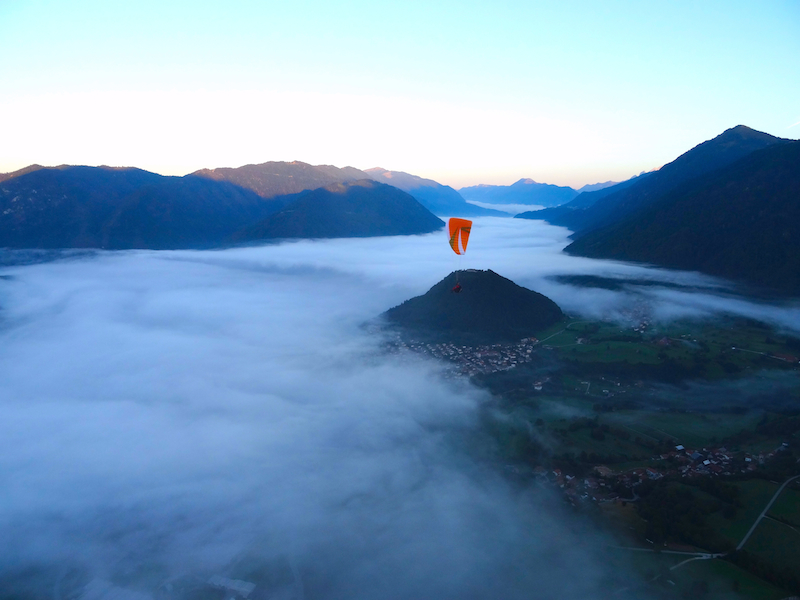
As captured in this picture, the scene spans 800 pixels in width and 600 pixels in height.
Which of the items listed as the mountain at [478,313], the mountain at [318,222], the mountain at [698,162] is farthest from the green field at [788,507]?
the mountain at [318,222]

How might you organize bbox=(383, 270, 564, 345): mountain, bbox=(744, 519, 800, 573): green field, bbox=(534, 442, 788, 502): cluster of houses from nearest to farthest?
bbox=(744, 519, 800, 573): green field < bbox=(534, 442, 788, 502): cluster of houses < bbox=(383, 270, 564, 345): mountain

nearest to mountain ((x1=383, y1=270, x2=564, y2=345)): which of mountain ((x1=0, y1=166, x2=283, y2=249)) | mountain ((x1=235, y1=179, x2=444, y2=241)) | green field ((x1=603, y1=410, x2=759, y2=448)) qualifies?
green field ((x1=603, y1=410, x2=759, y2=448))

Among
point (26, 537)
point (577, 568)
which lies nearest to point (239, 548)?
point (26, 537)

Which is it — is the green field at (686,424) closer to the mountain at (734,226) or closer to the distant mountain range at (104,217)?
the mountain at (734,226)

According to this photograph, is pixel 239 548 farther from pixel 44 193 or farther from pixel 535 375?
pixel 44 193

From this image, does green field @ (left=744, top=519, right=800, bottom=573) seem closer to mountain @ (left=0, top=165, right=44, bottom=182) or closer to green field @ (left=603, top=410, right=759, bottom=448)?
green field @ (left=603, top=410, right=759, bottom=448)

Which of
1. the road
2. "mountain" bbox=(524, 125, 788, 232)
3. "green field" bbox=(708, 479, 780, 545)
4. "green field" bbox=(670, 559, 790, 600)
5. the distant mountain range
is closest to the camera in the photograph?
"green field" bbox=(670, 559, 790, 600)

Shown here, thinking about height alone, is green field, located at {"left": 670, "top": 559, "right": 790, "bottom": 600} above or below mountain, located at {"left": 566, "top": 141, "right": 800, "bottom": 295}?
below
